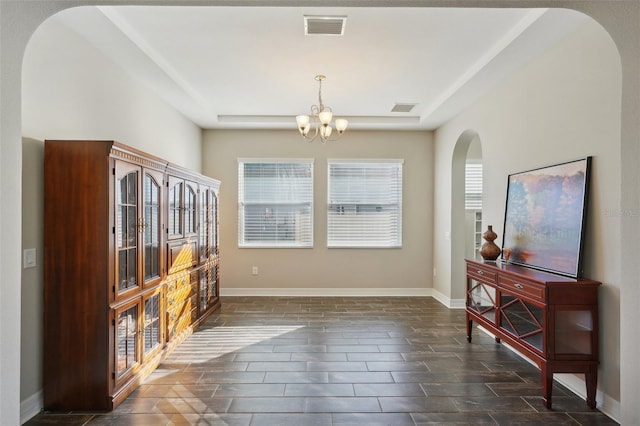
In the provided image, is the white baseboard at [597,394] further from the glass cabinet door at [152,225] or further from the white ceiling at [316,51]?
the glass cabinet door at [152,225]

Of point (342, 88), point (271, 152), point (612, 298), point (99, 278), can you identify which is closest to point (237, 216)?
point (271, 152)

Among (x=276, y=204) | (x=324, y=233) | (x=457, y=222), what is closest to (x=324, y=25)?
(x=457, y=222)

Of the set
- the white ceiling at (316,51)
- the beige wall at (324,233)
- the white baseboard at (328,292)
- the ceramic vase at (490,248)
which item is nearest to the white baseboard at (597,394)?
the ceramic vase at (490,248)

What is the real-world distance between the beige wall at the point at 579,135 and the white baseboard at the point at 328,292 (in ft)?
7.23

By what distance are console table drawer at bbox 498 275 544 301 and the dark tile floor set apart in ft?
2.35

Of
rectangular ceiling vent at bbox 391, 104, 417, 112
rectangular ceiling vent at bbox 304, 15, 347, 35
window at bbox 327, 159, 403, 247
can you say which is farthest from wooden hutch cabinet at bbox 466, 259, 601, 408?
window at bbox 327, 159, 403, 247

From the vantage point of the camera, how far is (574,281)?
276cm

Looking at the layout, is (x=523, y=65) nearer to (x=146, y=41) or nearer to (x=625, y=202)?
(x=625, y=202)

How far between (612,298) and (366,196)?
407 centimetres

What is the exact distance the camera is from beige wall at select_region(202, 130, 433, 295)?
249 inches

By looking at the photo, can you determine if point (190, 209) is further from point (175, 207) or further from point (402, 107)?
point (402, 107)

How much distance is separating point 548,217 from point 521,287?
2.16 ft

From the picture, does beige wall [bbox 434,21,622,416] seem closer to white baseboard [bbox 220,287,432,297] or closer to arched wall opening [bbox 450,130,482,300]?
arched wall opening [bbox 450,130,482,300]

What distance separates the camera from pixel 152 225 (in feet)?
11.1
